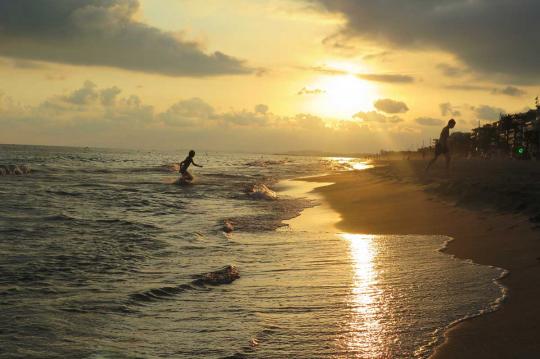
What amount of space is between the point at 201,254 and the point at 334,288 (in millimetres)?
3289

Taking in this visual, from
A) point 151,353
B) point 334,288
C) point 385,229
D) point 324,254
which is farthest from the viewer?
point 385,229

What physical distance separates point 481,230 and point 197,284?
5838 millimetres

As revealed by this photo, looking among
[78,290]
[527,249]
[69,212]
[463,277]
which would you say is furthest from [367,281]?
[69,212]

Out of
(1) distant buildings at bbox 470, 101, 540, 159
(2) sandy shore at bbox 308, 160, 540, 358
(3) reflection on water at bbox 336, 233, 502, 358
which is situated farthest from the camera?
(1) distant buildings at bbox 470, 101, 540, 159

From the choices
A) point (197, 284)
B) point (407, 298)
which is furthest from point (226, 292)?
point (407, 298)

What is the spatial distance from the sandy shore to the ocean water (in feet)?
0.83

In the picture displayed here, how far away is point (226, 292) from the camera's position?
19.5 ft

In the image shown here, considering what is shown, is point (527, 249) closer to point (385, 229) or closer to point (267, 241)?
point (385, 229)

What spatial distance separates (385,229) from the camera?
10844 mm

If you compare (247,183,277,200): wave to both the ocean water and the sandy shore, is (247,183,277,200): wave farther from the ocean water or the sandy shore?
the ocean water

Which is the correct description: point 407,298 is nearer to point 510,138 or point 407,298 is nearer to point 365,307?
point 365,307

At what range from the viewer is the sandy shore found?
391cm

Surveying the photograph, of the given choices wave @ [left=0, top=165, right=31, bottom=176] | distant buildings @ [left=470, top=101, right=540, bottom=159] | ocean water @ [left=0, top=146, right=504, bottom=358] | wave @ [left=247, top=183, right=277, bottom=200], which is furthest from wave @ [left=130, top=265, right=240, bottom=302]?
distant buildings @ [left=470, top=101, right=540, bottom=159]

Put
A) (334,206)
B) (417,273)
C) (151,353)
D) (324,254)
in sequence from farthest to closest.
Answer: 1. (334,206)
2. (324,254)
3. (417,273)
4. (151,353)
